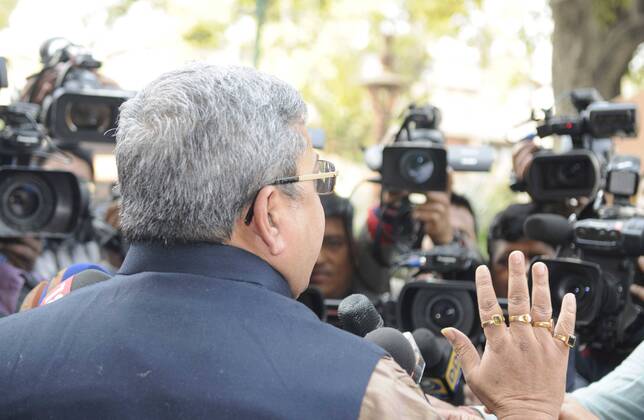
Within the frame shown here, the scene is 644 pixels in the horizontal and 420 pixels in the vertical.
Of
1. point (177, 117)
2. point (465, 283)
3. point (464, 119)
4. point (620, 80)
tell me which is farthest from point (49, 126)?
point (464, 119)

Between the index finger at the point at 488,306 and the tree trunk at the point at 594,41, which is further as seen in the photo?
the tree trunk at the point at 594,41

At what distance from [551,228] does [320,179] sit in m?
1.60

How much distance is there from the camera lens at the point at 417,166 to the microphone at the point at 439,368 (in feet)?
3.59

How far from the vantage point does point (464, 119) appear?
22094 mm

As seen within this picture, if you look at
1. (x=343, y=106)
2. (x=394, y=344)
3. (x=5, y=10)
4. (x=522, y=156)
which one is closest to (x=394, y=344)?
(x=394, y=344)

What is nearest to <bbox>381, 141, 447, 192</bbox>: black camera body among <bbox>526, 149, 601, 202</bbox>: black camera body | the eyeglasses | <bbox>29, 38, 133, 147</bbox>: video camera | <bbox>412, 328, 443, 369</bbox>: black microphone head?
<bbox>526, 149, 601, 202</bbox>: black camera body

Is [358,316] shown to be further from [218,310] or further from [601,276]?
[601,276]

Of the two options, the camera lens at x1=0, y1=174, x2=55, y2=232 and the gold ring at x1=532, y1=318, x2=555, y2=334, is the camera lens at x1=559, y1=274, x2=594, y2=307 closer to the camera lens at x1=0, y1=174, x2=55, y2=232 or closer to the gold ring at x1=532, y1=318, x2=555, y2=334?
the gold ring at x1=532, y1=318, x2=555, y2=334

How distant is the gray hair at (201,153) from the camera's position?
1.38 meters

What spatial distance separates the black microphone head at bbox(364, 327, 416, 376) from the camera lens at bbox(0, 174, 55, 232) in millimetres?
2128

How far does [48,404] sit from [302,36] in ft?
37.5

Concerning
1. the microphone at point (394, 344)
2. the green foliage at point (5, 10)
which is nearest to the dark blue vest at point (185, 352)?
the microphone at point (394, 344)

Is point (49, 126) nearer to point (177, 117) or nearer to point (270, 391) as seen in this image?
point (177, 117)

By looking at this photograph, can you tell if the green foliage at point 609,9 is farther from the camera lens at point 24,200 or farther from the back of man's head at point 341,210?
the camera lens at point 24,200
